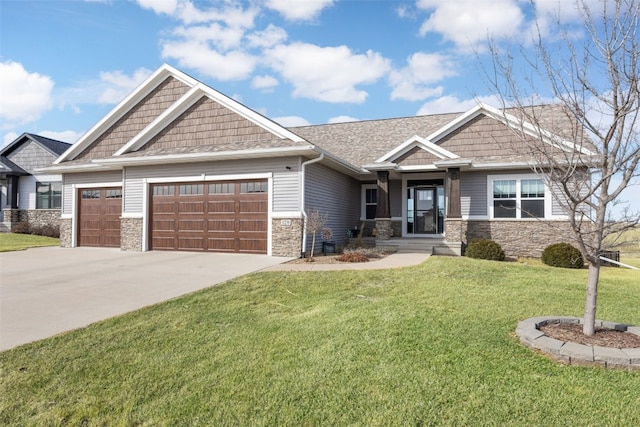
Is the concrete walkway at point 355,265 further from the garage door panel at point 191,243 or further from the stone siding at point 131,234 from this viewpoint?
the stone siding at point 131,234

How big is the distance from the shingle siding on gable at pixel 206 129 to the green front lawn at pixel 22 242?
7002 mm

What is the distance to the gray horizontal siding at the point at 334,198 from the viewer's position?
42.5 ft

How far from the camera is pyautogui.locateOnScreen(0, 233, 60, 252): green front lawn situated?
52.2ft

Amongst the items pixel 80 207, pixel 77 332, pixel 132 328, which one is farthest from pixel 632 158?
pixel 80 207

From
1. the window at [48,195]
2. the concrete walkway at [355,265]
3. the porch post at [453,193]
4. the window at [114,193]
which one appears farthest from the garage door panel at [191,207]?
the window at [48,195]

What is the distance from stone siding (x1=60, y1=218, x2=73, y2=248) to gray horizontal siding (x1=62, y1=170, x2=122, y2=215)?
390 millimetres

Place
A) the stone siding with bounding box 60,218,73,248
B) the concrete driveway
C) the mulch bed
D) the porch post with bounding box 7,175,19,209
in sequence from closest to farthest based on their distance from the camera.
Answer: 1. the mulch bed
2. the concrete driveway
3. the stone siding with bounding box 60,218,73,248
4. the porch post with bounding box 7,175,19,209

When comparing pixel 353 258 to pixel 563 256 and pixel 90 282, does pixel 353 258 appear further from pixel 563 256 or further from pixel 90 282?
pixel 90 282

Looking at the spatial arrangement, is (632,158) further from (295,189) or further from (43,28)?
(43,28)

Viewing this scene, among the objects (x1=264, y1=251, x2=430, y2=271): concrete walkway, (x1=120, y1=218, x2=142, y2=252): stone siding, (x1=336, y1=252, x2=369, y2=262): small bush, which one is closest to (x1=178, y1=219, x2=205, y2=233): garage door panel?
(x1=120, y1=218, x2=142, y2=252): stone siding

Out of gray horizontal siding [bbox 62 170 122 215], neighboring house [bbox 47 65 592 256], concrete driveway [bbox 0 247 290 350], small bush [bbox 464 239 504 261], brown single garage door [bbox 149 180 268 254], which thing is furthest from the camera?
gray horizontal siding [bbox 62 170 122 215]

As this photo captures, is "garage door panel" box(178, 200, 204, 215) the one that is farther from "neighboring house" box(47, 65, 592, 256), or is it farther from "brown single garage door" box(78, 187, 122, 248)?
"brown single garage door" box(78, 187, 122, 248)

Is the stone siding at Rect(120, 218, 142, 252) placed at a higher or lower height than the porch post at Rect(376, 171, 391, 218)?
lower

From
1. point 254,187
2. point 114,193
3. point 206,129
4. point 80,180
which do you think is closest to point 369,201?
point 254,187
